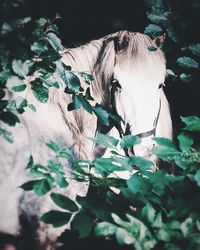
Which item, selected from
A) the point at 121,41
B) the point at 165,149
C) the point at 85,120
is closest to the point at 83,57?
the point at 121,41

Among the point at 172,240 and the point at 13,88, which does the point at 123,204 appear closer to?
the point at 172,240

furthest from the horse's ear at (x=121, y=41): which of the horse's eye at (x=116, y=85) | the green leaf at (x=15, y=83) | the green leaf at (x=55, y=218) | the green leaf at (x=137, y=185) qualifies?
the green leaf at (x=55, y=218)

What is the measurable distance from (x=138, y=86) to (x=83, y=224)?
1352 mm

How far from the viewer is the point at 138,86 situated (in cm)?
203

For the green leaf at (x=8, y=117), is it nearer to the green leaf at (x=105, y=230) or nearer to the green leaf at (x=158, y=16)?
the green leaf at (x=105, y=230)

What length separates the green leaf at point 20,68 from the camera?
919 millimetres

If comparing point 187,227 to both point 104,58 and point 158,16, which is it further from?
point 104,58

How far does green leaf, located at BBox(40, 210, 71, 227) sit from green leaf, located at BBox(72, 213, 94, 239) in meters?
0.03

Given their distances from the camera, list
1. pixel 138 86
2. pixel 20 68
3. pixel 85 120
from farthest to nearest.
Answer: pixel 85 120 → pixel 138 86 → pixel 20 68

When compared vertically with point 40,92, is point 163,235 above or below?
below

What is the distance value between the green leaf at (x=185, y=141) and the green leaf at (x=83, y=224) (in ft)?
1.14

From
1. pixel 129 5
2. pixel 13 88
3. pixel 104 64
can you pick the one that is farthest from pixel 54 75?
pixel 129 5

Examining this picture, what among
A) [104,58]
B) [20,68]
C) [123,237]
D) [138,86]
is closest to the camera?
[123,237]

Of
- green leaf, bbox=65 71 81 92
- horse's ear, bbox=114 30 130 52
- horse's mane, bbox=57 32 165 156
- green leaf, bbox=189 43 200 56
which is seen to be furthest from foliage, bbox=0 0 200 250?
horse's ear, bbox=114 30 130 52
